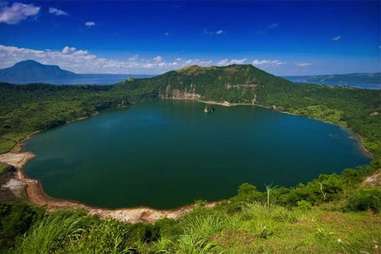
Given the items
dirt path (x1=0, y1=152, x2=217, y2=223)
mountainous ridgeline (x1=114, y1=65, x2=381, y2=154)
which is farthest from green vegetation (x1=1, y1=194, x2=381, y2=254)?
mountainous ridgeline (x1=114, y1=65, x2=381, y2=154)

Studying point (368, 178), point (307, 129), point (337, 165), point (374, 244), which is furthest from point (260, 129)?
point (374, 244)

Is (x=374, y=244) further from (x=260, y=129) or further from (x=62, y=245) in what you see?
(x=260, y=129)

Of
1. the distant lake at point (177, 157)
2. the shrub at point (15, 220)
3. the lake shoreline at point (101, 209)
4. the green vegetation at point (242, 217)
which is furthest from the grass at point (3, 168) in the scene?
the shrub at point (15, 220)

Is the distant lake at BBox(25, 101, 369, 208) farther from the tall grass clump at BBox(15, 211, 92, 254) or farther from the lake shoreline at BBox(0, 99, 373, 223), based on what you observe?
the tall grass clump at BBox(15, 211, 92, 254)

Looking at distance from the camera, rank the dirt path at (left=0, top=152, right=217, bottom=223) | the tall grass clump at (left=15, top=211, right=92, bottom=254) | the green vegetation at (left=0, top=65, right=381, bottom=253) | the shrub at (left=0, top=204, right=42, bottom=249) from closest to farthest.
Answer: the tall grass clump at (left=15, top=211, right=92, bottom=254) → the green vegetation at (left=0, top=65, right=381, bottom=253) → the shrub at (left=0, top=204, right=42, bottom=249) → the dirt path at (left=0, top=152, right=217, bottom=223)

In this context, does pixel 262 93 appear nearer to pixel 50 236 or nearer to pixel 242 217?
pixel 242 217

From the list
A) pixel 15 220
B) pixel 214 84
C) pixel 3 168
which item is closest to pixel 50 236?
pixel 15 220
